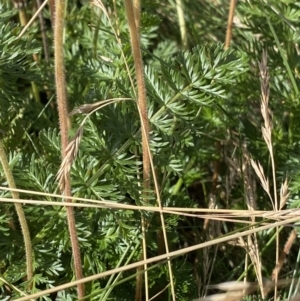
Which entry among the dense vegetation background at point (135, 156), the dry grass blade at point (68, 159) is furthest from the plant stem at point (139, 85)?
the dry grass blade at point (68, 159)

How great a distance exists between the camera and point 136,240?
1461 millimetres

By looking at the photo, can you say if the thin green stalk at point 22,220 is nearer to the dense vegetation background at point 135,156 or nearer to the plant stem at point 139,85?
the dense vegetation background at point 135,156

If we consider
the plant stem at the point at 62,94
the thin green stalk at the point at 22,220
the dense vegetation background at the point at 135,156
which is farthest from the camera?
→ the dense vegetation background at the point at 135,156

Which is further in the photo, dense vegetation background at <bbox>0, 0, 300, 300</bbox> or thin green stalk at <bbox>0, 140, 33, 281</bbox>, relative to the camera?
dense vegetation background at <bbox>0, 0, 300, 300</bbox>

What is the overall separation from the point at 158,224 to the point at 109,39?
614 millimetres

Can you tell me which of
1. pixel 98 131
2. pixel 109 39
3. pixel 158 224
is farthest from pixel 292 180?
pixel 109 39

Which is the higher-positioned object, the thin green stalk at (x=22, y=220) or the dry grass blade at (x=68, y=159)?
the dry grass blade at (x=68, y=159)

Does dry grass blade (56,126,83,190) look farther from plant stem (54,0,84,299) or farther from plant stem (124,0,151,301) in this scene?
plant stem (124,0,151,301)

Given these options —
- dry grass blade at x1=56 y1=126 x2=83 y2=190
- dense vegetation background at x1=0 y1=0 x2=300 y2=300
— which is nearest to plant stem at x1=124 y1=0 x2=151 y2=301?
dense vegetation background at x1=0 y1=0 x2=300 y2=300

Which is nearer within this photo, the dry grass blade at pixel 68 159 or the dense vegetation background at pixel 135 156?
the dry grass blade at pixel 68 159

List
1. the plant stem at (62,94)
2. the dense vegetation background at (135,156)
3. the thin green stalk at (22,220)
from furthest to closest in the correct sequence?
the dense vegetation background at (135,156) → the thin green stalk at (22,220) → the plant stem at (62,94)

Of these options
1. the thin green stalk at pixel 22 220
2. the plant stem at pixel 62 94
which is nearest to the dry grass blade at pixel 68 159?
the plant stem at pixel 62 94

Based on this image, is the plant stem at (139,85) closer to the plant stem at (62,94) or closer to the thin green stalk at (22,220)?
the plant stem at (62,94)

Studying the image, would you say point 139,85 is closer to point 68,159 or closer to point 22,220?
point 68,159
